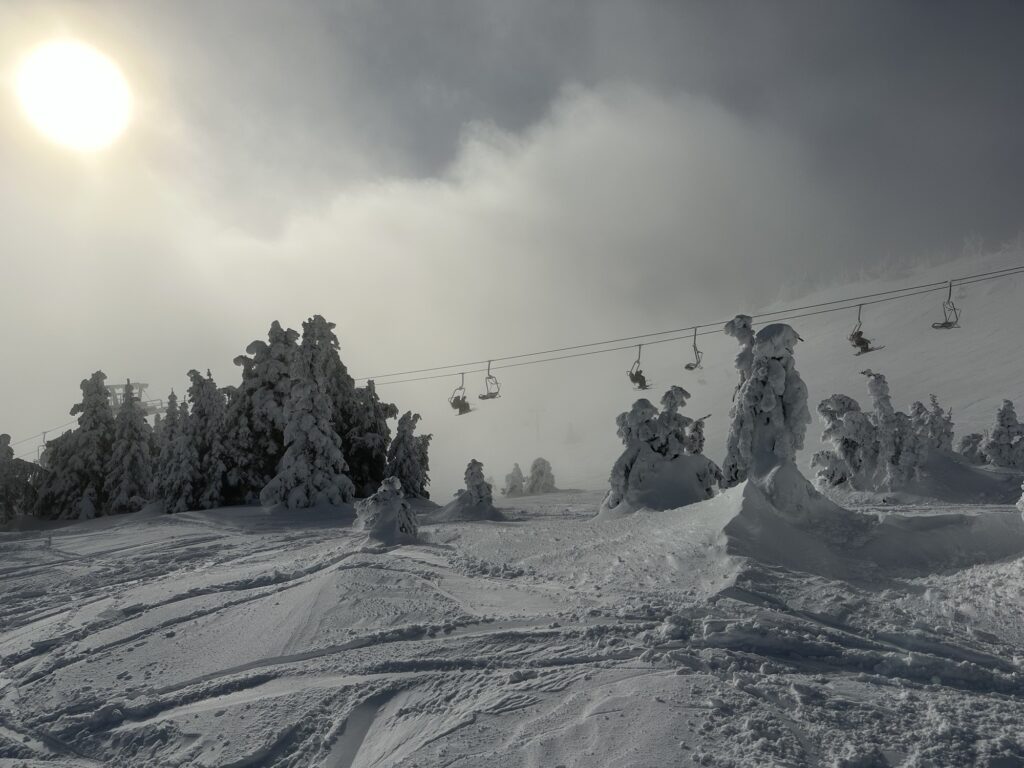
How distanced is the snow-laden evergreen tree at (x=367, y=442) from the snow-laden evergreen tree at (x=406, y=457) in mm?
1670

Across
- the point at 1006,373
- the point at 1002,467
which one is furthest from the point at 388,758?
the point at 1006,373

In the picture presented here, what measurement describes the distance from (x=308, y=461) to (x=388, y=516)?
13.9m

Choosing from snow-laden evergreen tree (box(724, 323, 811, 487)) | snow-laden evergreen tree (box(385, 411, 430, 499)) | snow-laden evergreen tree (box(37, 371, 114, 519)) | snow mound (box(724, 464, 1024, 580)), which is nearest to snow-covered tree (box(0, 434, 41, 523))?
snow-laden evergreen tree (box(37, 371, 114, 519))

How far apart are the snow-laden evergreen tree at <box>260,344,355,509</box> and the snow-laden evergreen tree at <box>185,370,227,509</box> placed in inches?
210

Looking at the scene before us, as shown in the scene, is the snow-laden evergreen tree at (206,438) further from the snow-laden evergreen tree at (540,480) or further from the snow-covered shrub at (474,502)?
the snow-laden evergreen tree at (540,480)

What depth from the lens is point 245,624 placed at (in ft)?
32.1

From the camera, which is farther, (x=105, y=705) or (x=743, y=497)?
(x=743, y=497)

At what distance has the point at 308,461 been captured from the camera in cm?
2961

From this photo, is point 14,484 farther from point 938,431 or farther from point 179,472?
point 938,431

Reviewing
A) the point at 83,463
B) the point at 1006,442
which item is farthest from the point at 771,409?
the point at 83,463

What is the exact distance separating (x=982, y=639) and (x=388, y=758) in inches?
294

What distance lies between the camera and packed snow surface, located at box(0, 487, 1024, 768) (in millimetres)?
5523

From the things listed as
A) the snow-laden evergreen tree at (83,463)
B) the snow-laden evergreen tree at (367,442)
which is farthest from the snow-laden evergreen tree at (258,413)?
the snow-laden evergreen tree at (83,463)

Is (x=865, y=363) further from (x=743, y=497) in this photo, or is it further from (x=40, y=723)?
(x=40, y=723)
